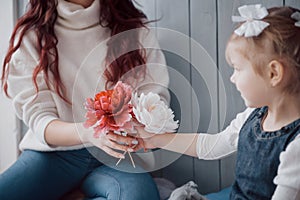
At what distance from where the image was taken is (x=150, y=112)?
111 centimetres

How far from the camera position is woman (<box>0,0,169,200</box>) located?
4.62 ft

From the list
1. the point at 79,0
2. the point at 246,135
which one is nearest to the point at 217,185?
the point at 246,135

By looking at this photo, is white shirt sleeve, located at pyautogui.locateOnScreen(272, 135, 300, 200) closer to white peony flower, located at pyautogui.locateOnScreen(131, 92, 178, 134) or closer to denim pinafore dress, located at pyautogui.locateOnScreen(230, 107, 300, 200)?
denim pinafore dress, located at pyautogui.locateOnScreen(230, 107, 300, 200)

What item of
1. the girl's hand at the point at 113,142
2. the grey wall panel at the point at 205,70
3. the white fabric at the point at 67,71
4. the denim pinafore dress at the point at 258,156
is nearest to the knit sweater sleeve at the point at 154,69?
the white fabric at the point at 67,71

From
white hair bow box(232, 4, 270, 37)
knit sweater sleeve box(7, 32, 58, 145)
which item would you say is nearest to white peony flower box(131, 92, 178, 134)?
white hair bow box(232, 4, 270, 37)

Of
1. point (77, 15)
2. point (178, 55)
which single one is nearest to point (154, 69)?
point (178, 55)

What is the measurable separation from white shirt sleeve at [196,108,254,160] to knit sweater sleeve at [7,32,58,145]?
0.43 metres

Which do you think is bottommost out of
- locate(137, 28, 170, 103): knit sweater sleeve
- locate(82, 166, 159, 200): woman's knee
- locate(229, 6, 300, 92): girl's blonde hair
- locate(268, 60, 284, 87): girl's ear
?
locate(82, 166, 159, 200): woman's knee

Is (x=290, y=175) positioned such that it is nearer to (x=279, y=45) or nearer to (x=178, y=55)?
(x=279, y=45)

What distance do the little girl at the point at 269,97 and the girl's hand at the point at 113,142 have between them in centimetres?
26

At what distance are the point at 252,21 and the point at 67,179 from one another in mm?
722

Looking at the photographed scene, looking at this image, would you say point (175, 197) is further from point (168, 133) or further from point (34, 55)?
point (34, 55)

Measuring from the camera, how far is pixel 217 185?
158cm

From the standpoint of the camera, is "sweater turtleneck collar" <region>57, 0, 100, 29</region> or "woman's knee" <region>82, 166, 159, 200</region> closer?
"woman's knee" <region>82, 166, 159, 200</region>
